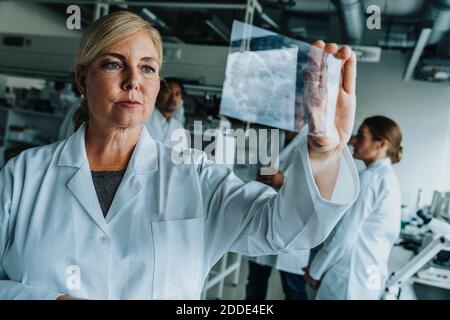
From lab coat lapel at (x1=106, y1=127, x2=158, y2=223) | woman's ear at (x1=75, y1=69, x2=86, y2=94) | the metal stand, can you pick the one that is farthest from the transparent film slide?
the metal stand

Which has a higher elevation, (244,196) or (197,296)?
(244,196)

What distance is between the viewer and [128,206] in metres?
0.63

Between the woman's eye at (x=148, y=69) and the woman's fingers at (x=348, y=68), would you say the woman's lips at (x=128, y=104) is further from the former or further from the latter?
the woman's fingers at (x=348, y=68)

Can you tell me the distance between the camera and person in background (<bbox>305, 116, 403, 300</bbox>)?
1.17 metres

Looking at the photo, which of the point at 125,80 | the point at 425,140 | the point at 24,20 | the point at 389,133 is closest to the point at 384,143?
the point at 389,133

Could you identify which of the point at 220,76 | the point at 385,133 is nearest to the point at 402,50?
the point at 220,76

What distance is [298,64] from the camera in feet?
1.96

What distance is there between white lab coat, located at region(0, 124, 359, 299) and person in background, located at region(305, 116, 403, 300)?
2.01ft

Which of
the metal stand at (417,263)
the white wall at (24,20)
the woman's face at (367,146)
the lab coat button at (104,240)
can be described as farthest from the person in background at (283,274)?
the white wall at (24,20)

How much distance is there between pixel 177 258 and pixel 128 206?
12 cm

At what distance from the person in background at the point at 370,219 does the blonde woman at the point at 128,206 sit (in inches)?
24.3

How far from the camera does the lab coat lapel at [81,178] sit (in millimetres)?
616
